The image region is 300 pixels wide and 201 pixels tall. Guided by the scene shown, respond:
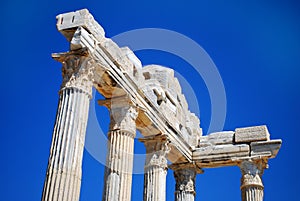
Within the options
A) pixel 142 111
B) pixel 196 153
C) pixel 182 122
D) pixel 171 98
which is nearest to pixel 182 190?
pixel 196 153

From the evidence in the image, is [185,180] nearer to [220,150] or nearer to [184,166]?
[184,166]

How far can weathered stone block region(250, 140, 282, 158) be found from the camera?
75.1ft

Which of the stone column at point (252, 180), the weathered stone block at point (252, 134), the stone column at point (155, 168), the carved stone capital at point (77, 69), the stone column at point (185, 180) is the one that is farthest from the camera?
the stone column at point (185, 180)

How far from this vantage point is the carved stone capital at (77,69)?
1517cm

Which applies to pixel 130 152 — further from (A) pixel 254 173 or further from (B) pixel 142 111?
(A) pixel 254 173

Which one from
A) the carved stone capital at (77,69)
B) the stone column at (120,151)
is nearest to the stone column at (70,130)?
the carved stone capital at (77,69)

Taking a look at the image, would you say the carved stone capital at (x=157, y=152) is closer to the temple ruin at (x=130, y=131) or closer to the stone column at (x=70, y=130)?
the temple ruin at (x=130, y=131)

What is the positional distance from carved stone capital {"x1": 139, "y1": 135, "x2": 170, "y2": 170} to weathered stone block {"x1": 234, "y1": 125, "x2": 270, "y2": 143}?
4.69 metres

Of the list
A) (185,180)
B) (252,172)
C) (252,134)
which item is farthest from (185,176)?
(252,134)

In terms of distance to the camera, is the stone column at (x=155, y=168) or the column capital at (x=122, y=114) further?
the stone column at (x=155, y=168)

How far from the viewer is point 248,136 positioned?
2392 centimetres

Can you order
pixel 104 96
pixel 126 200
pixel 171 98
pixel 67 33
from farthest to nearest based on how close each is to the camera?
pixel 171 98, pixel 104 96, pixel 126 200, pixel 67 33

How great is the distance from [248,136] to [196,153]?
2.92 meters

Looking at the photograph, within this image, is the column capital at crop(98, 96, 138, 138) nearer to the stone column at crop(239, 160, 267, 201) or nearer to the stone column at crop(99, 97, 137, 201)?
the stone column at crop(99, 97, 137, 201)
